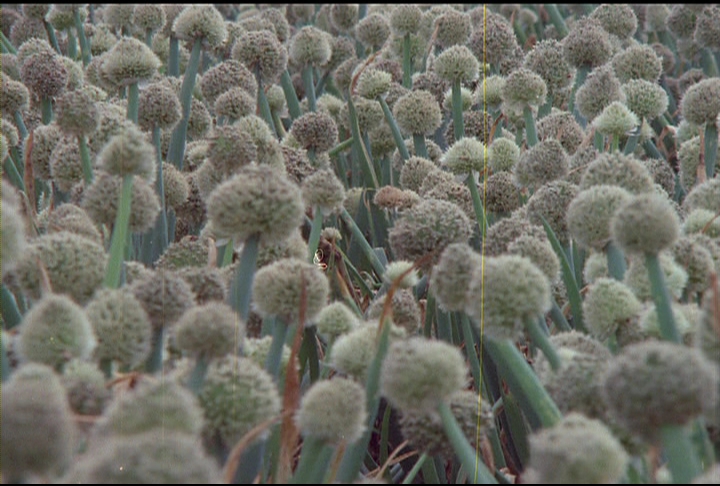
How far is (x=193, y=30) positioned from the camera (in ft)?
6.72

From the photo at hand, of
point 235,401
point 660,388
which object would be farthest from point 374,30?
point 660,388

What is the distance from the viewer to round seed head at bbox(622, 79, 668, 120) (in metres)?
1.84

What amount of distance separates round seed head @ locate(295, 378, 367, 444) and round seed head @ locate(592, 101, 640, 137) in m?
0.95

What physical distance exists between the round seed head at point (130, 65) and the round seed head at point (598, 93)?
85cm

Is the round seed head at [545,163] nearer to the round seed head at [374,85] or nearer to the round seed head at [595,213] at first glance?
the round seed head at [595,213]

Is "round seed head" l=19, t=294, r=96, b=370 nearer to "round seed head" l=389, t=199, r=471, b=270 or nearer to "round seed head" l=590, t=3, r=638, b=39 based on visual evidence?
"round seed head" l=389, t=199, r=471, b=270

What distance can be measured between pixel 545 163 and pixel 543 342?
2.31ft

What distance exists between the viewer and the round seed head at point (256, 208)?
39.3 inches

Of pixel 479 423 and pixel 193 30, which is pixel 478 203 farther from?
pixel 193 30

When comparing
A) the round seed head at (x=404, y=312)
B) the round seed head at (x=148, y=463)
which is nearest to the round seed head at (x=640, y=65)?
the round seed head at (x=404, y=312)

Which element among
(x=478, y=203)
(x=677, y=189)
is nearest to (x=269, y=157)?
(x=478, y=203)

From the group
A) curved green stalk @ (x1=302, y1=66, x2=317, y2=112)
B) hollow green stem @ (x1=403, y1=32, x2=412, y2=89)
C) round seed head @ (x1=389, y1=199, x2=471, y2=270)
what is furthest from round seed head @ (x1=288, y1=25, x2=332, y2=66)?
round seed head @ (x1=389, y1=199, x2=471, y2=270)

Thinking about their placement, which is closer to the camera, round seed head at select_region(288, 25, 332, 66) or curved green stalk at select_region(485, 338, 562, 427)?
curved green stalk at select_region(485, 338, 562, 427)

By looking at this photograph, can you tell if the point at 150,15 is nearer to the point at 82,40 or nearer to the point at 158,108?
the point at 82,40
